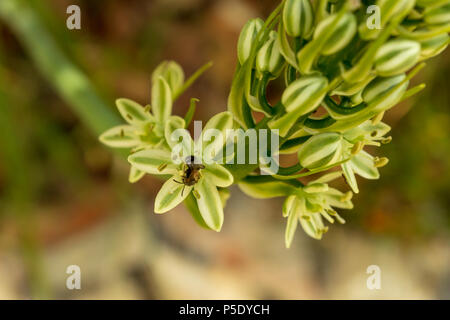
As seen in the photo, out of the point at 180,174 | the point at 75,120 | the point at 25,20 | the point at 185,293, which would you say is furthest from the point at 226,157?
the point at 75,120

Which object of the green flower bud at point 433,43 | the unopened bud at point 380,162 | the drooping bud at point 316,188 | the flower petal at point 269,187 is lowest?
the drooping bud at point 316,188

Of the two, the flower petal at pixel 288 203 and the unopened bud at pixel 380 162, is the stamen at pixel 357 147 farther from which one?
the flower petal at pixel 288 203

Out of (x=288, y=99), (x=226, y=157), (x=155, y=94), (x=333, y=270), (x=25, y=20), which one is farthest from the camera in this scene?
(x=333, y=270)

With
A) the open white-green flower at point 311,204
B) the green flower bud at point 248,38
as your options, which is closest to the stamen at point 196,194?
the open white-green flower at point 311,204

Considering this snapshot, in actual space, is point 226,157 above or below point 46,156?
below

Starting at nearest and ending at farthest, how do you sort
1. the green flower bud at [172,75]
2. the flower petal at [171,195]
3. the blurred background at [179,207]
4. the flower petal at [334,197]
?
1. the flower petal at [171,195]
2. the flower petal at [334,197]
3. the green flower bud at [172,75]
4. the blurred background at [179,207]

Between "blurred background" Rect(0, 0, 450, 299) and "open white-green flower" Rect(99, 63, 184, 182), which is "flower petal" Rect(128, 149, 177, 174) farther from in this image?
"blurred background" Rect(0, 0, 450, 299)

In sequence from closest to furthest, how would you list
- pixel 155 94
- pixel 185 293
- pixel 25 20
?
pixel 155 94 → pixel 25 20 → pixel 185 293

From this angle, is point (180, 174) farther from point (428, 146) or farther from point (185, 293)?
point (428, 146)
